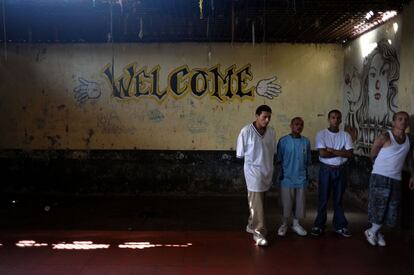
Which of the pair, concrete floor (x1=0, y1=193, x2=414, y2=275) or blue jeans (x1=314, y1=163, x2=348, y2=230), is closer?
concrete floor (x1=0, y1=193, x2=414, y2=275)

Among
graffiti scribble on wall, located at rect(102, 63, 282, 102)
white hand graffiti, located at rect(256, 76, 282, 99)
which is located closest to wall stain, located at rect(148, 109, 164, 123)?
graffiti scribble on wall, located at rect(102, 63, 282, 102)

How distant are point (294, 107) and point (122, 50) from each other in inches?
154

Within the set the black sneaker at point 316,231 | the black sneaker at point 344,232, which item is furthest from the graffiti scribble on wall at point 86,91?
the black sneaker at point 344,232

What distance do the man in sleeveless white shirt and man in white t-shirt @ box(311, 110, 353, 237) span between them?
51 cm

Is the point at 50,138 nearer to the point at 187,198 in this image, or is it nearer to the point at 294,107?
the point at 187,198

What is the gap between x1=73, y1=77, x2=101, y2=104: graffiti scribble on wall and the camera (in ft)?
31.7

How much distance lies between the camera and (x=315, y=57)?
378 inches

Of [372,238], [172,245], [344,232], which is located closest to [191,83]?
[172,245]

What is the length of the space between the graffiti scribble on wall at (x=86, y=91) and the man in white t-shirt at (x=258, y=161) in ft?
16.0

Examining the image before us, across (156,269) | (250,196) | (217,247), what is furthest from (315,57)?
(156,269)

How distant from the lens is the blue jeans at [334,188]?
6133 mm

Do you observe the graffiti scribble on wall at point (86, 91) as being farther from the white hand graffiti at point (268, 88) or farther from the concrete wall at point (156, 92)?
the white hand graffiti at point (268, 88)

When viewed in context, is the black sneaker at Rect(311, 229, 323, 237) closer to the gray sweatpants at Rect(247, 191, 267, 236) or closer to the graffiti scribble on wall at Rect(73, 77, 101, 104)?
the gray sweatpants at Rect(247, 191, 267, 236)

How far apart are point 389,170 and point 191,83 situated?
201 inches
